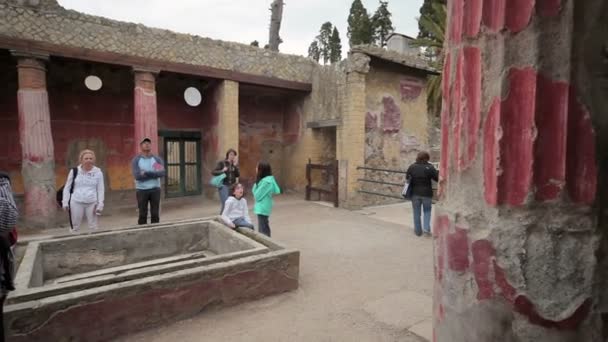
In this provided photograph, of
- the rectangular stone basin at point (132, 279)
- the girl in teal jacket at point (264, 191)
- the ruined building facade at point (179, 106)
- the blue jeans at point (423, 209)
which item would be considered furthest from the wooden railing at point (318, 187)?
the rectangular stone basin at point (132, 279)

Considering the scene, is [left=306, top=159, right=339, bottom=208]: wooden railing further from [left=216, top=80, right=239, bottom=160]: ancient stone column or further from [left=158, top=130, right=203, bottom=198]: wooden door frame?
[left=158, top=130, right=203, bottom=198]: wooden door frame

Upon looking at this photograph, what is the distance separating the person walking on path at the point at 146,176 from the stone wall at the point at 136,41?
10.8 ft

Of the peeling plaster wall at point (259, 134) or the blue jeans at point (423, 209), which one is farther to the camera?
the peeling plaster wall at point (259, 134)

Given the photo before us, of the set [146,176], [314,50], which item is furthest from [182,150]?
[314,50]

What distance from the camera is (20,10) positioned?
6695mm

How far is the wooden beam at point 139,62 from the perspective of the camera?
21.9ft

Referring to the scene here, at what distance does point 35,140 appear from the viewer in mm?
6922

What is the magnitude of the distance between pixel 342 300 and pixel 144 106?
264 inches

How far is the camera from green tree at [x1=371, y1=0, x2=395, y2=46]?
25.6 m

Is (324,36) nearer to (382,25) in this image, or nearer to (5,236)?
(382,25)

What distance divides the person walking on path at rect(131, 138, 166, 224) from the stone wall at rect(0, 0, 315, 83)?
3.29 metres

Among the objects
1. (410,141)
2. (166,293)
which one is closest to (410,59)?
(410,141)

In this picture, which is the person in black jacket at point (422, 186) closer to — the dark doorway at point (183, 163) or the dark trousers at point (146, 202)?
the dark trousers at point (146, 202)

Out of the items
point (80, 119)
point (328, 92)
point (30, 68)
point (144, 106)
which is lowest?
point (80, 119)
